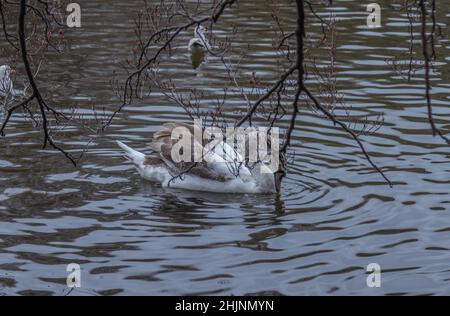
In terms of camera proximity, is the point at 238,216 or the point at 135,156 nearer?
the point at 238,216

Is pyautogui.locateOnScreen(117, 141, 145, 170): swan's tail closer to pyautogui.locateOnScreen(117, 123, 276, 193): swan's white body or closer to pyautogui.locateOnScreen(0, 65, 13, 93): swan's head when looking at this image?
pyautogui.locateOnScreen(117, 123, 276, 193): swan's white body

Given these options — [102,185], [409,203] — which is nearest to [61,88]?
[102,185]

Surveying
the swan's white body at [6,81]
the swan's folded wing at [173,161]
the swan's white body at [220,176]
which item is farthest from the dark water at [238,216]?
the swan's white body at [6,81]

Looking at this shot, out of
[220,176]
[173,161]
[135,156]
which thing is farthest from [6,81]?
[220,176]

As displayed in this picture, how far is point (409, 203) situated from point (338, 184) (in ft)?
3.70

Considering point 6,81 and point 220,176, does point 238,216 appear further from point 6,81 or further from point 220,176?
point 6,81

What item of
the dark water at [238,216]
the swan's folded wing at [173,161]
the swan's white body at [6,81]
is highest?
the swan's white body at [6,81]

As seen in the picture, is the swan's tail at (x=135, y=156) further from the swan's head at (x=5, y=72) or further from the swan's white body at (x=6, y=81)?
the swan's head at (x=5, y=72)

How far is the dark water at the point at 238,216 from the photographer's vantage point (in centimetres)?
972

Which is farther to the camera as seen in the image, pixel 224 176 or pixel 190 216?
pixel 224 176

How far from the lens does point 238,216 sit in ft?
38.4

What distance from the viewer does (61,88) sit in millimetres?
17312

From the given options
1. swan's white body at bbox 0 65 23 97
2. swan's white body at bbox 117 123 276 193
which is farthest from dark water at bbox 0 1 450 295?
swan's white body at bbox 0 65 23 97
